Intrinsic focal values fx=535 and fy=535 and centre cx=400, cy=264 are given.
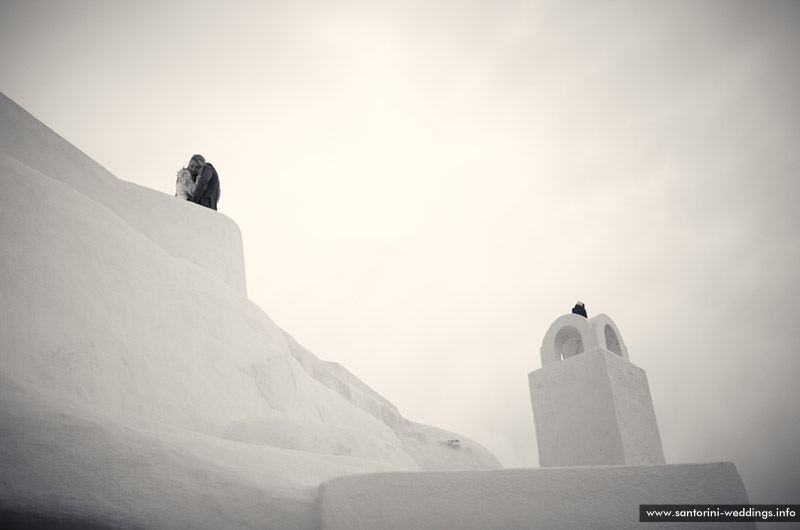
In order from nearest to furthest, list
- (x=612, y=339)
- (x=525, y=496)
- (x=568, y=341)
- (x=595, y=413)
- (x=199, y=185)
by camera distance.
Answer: (x=525, y=496)
(x=595, y=413)
(x=612, y=339)
(x=568, y=341)
(x=199, y=185)

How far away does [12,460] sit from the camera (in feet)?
12.4

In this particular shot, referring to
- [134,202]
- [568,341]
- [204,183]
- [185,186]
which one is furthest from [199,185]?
[568,341]

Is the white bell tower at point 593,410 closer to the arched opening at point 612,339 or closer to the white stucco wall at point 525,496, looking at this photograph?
the arched opening at point 612,339

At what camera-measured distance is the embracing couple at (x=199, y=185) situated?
15742 mm

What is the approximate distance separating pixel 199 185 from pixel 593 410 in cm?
1275

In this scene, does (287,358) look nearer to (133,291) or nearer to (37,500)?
(133,291)

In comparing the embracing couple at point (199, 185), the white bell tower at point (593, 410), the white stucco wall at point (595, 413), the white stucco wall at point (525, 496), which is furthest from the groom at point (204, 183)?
the white stucco wall at point (525, 496)

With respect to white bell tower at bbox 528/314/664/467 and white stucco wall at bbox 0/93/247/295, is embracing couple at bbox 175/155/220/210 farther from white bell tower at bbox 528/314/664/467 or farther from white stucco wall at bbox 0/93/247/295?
white bell tower at bbox 528/314/664/467

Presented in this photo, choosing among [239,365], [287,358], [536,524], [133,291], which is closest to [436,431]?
[287,358]

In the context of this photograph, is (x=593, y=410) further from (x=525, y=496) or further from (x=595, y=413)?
(x=525, y=496)

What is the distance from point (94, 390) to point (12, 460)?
107 inches

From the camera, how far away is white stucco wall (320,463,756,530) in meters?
3.76

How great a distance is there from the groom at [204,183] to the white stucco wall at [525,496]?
13194mm

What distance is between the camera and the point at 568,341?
9500 mm
